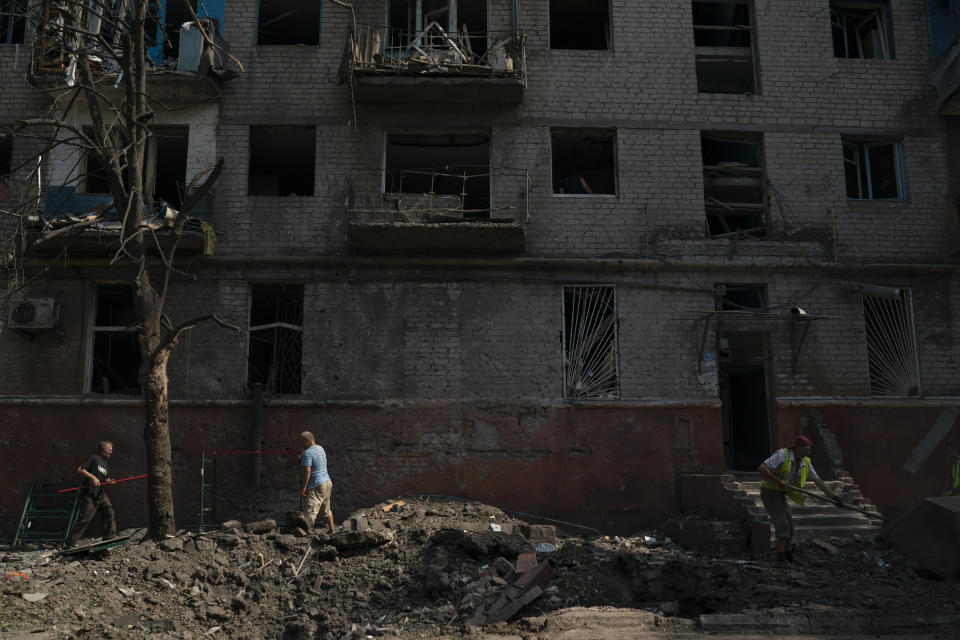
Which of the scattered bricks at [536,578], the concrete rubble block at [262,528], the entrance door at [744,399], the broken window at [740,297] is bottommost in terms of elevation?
the scattered bricks at [536,578]

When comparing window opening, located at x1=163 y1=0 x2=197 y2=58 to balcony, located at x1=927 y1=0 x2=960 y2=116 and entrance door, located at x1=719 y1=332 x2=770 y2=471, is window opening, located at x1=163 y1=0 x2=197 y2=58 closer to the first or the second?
entrance door, located at x1=719 y1=332 x2=770 y2=471

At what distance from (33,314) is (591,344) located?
977 cm

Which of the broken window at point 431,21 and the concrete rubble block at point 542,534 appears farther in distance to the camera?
the broken window at point 431,21

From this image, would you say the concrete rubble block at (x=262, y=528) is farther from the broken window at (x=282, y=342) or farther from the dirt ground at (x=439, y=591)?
the broken window at (x=282, y=342)

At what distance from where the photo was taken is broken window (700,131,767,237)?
1498 cm

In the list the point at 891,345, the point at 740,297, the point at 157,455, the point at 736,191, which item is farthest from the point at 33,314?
the point at 891,345

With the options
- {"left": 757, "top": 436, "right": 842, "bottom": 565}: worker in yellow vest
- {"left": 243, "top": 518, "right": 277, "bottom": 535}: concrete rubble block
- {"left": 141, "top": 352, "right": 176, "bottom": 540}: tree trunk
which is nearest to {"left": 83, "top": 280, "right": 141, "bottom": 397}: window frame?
{"left": 141, "top": 352, "right": 176, "bottom": 540}: tree trunk

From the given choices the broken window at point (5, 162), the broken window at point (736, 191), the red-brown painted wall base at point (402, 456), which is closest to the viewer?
the red-brown painted wall base at point (402, 456)

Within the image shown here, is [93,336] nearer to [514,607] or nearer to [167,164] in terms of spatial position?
[167,164]

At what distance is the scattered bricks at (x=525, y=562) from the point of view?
9.33 metres

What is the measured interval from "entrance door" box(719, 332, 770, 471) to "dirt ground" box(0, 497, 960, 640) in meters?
4.46

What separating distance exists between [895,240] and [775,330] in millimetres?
2964

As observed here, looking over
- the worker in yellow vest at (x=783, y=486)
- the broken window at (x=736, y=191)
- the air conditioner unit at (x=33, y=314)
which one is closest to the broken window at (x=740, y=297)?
the broken window at (x=736, y=191)

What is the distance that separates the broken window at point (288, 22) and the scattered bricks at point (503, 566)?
11.0 meters
